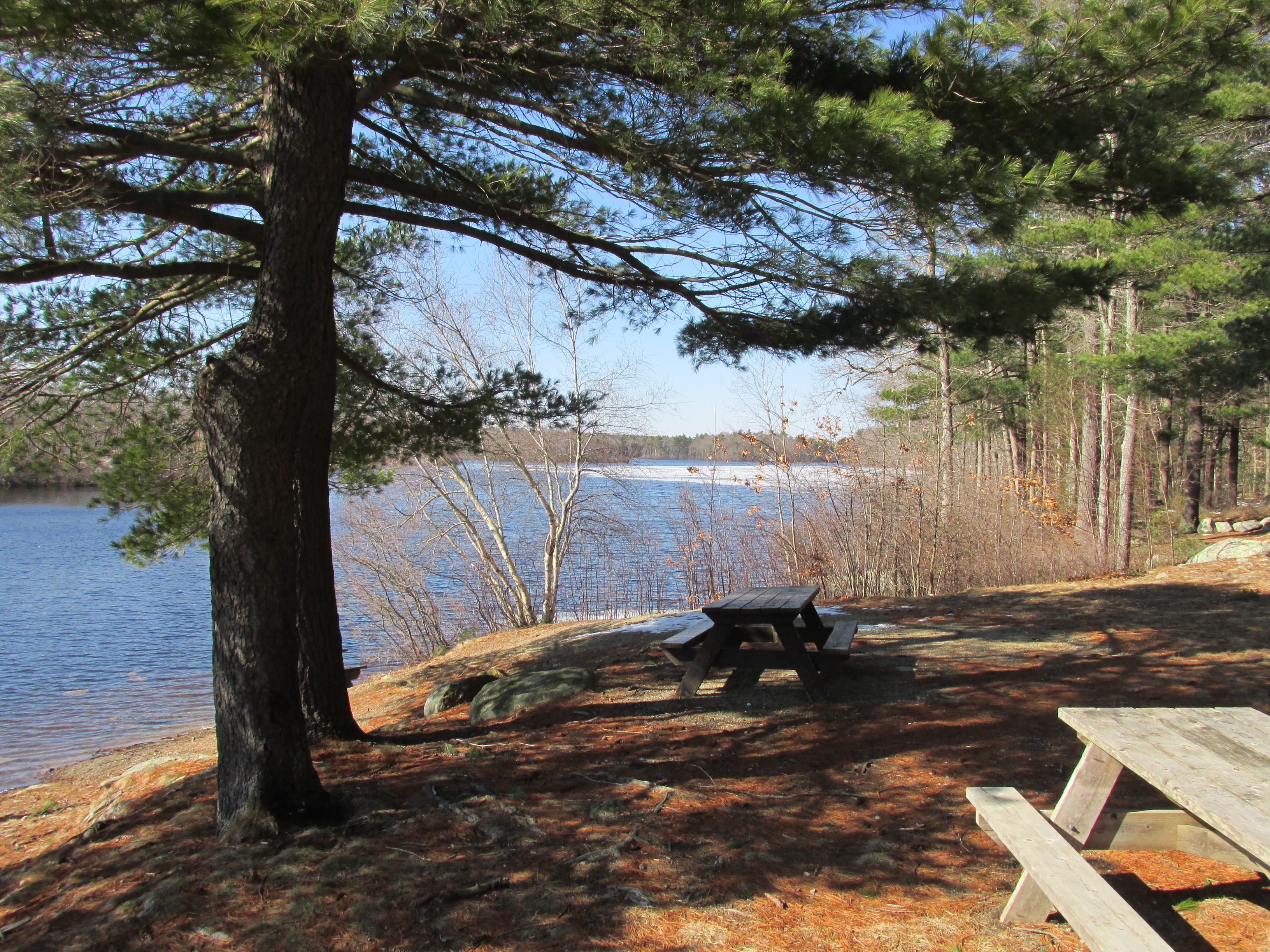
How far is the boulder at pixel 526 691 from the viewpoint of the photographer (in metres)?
5.29

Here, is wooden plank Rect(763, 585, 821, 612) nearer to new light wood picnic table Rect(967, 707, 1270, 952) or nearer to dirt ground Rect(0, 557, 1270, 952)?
dirt ground Rect(0, 557, 1270, 952)

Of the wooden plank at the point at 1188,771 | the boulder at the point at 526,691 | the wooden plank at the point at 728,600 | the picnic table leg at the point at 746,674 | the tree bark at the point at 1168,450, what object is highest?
the tree bark at the point at 1168,450

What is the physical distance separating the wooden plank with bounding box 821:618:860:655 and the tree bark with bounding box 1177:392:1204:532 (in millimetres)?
14648

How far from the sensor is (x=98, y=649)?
1215 centimetres

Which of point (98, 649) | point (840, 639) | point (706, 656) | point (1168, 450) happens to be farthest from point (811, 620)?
point (1168, 450)

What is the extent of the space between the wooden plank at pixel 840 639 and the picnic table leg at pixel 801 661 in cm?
13

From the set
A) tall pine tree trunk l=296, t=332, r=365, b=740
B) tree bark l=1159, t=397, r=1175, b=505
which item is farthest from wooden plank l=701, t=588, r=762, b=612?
tree bark l=1159, t=397, r=1175, b=505

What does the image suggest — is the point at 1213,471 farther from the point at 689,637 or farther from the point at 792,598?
the point at 689,637

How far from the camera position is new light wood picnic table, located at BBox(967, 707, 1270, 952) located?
1923 mm

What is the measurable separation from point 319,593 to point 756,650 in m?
2.59

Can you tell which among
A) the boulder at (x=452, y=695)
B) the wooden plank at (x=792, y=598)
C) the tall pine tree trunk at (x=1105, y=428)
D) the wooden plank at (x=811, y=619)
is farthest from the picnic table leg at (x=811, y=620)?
the tall pine tree trunk at (x=1105, y=428)

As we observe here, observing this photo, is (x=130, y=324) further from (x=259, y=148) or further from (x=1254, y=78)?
(x=1254, y=78)

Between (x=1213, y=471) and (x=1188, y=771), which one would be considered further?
(x=1213, y=471)

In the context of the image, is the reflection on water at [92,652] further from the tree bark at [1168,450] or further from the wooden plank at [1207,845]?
the tree bark at [1168,450]
